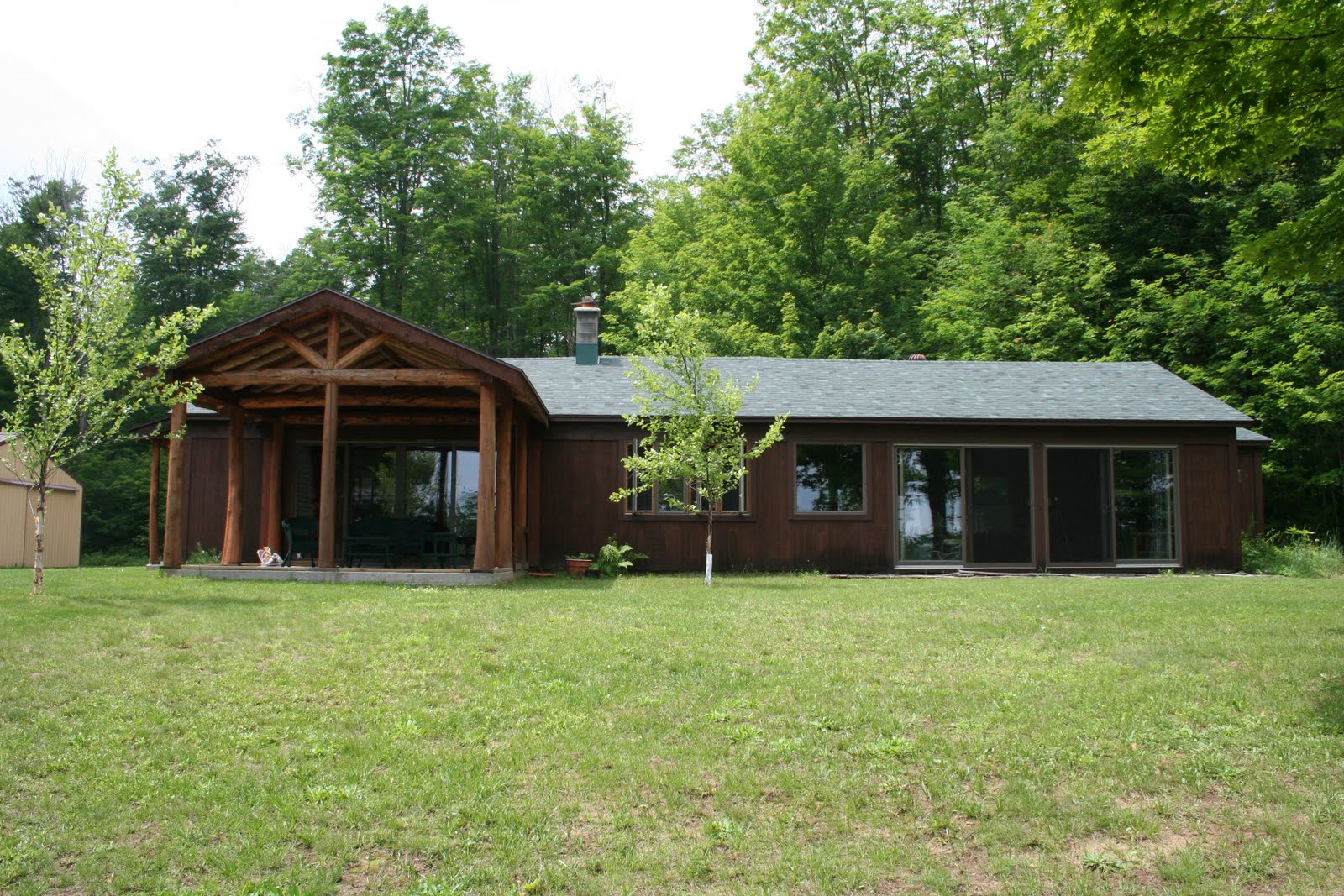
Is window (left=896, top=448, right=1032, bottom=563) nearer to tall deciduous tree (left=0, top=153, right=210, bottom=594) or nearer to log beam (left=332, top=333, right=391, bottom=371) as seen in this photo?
log beam (left=332, top=333, right=391, bottom=371)

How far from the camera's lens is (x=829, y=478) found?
52.2ft

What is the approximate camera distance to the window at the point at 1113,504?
16.2m

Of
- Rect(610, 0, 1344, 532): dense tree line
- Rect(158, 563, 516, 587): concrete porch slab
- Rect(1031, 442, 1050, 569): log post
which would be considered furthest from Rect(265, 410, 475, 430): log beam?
Rect(1031, 442, 1050, 569): log post

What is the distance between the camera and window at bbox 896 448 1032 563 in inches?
629

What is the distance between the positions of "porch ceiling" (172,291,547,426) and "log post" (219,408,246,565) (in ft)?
1.21

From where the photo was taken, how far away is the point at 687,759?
5.21m

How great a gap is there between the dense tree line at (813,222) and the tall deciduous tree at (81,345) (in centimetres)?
1093

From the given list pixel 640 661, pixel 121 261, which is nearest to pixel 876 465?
pixel 640 661

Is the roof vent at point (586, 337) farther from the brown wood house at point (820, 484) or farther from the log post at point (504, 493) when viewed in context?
the log post at point (504, 493)

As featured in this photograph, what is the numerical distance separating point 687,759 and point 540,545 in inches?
418

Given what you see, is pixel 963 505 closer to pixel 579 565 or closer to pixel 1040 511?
pixel 1040 511

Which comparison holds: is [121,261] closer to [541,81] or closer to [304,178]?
[304,178]

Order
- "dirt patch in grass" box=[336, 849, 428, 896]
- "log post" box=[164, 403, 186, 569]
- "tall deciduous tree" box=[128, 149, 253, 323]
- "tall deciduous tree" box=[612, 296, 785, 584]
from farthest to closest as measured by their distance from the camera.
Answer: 1. "tall deciduous tree" box=[128, 149, 253, 323]
2. "tall deciduous tree" box=[612, 296, 785, 584]
3. "log post" box=[164, 403, 186, 569]
4. "dirt patch in grass" box=[336, 849, 428, 896]

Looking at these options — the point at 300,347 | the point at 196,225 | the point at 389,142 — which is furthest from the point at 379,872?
the point at 196,225
